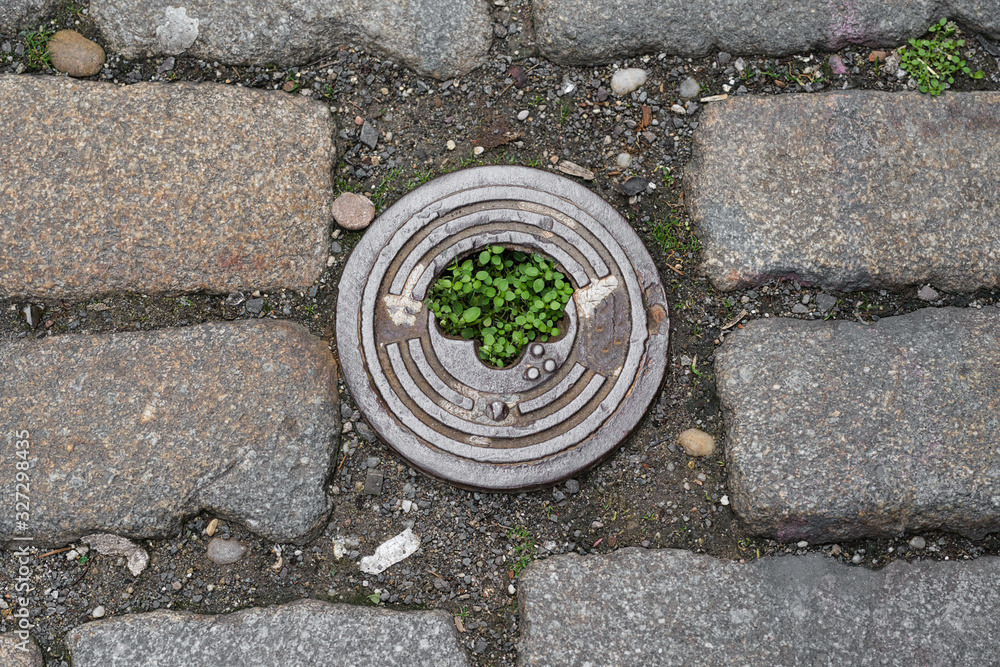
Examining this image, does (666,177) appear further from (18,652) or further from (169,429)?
(18,652)

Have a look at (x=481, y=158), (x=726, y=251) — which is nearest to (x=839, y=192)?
(x=726, y=251)

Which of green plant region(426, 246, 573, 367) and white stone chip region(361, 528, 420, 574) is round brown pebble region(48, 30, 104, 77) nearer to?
green plant region(426, 246, 573, 367)

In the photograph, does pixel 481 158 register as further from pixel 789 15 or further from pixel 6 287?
pixel 6 287

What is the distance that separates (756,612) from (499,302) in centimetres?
113

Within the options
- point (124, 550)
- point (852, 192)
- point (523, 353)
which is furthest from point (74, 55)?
point (852, 192)

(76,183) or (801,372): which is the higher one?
(76,183)

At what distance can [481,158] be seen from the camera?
2375mm

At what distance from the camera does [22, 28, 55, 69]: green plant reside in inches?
92.7

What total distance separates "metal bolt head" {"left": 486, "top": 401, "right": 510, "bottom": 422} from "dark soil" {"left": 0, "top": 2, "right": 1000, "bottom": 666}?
230 mm

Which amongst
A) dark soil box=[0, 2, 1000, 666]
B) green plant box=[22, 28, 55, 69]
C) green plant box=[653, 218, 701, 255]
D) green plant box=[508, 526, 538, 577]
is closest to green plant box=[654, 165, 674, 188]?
dark soil box=[0, 2, 1000, 666]

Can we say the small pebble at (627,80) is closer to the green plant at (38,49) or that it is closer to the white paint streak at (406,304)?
the white paint streak at (406,304)

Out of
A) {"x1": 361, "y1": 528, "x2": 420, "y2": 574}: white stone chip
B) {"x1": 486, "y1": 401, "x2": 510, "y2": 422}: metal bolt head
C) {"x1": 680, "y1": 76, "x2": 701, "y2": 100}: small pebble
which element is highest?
{"x1": 680, "y1": 76, "x2": 701, "y2": 100}: small pebble

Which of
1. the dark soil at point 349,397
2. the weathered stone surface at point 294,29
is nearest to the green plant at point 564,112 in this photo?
the dark soil at point 349,397

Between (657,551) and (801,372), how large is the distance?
0.66m
